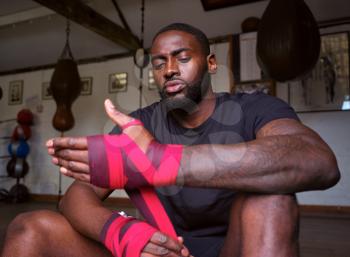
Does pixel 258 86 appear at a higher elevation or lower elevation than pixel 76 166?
higher

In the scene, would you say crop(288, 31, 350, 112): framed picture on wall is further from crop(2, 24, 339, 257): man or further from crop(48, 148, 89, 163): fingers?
crop(48, 148, 89, 163): fingers

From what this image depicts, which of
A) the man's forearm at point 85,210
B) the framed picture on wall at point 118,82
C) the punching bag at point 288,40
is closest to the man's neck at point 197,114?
the man's forearm at point 85,210

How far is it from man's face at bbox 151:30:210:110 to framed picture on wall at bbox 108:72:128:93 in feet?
11.0

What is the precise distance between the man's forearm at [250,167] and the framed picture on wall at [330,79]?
2.80 meters

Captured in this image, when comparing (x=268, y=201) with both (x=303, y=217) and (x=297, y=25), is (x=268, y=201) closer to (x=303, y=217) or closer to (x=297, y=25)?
(x=297, y=25)

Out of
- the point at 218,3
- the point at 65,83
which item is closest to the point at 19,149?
the point at 65,83

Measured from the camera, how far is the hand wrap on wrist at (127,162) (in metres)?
0.63

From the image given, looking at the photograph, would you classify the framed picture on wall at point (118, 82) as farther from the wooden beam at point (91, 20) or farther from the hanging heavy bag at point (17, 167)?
the hanging heavy bag at point (17, 167)

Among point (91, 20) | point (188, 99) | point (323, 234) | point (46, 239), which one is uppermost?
point (91, 20)

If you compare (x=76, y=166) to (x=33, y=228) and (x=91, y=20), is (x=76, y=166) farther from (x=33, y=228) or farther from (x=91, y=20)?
(x=91, y=20)

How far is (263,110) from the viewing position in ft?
2.88

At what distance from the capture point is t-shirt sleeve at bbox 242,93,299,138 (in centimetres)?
84

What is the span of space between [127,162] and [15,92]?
17.0 feet

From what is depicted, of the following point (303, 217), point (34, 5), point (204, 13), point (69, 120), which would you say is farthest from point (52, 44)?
point (303, 217)
